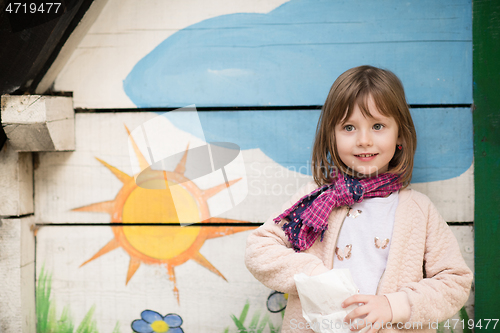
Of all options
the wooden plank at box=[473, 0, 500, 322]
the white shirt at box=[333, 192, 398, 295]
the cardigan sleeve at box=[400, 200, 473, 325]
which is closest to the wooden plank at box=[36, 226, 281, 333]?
the white shirt at box=[333, 192, 398, 295]

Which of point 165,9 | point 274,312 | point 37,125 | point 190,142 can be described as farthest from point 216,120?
point 274,312

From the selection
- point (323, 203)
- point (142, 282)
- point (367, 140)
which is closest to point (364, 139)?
point (367, 140)

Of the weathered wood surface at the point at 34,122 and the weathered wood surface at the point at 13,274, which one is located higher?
the weathered wood surface at the point at 34,122

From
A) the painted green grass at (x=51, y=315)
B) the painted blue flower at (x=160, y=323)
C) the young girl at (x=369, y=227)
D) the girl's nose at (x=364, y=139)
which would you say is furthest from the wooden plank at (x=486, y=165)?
the painted green grass at (x=51, y=315)

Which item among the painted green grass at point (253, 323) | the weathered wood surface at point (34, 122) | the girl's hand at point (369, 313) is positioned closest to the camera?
the girl's hand at point (369, 313)

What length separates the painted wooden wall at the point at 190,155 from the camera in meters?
1.03

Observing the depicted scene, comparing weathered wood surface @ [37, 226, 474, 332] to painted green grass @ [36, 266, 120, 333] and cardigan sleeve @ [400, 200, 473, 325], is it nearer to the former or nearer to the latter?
painted green grass @ [36, 266, 120, 333]

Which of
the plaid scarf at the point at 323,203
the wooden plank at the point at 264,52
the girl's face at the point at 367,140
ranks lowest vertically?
the plaid scarf at the point at 323,203

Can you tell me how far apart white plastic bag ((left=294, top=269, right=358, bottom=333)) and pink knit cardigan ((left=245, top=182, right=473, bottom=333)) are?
3 cm

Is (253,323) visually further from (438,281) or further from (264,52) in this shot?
(264,52)

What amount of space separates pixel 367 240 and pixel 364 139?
0.77ft

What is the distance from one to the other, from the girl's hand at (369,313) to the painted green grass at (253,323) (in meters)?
0.38

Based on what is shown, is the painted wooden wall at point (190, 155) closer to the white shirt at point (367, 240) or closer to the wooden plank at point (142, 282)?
the wooden plank at point (142, 282)

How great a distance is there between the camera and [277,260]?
793mm
